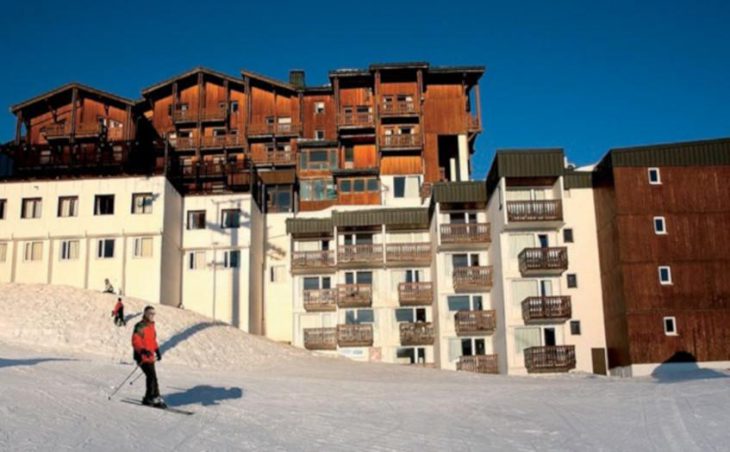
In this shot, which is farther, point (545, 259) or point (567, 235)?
point (567, 235)

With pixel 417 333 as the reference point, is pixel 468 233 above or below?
above

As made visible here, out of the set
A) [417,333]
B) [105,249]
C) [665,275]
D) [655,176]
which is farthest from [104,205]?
[665,275]

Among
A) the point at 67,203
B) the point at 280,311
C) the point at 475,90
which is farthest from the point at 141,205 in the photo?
the point at 475,90

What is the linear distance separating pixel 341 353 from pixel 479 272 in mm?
9758

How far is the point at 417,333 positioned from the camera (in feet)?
156

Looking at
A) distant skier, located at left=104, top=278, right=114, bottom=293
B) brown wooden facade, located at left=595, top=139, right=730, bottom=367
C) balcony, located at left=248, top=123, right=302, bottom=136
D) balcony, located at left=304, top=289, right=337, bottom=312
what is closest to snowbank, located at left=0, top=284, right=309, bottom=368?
distant skier, located at left=104, top=278, right=114, bottom=293

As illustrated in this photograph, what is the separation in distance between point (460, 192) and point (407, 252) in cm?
492

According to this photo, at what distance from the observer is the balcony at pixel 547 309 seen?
41812 mm

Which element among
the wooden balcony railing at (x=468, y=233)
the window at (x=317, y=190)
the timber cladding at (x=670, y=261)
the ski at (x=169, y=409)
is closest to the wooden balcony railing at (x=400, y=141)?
the window at (x=317, y=190)

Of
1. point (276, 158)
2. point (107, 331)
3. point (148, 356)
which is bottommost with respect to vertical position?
point (148, 356)

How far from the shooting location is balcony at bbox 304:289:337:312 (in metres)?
49.5

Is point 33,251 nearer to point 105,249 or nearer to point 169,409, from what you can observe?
point 105,249

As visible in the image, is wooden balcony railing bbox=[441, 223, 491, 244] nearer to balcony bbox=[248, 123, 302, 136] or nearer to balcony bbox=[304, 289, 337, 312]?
balcony bbox=[304, 289, 337, 312]

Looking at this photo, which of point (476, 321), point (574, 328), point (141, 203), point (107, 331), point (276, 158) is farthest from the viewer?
point (276, 158)
